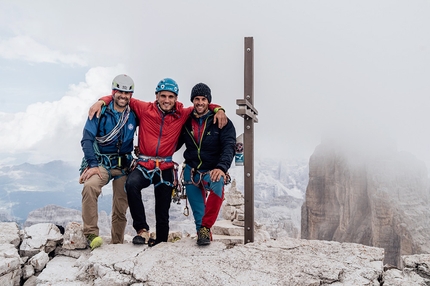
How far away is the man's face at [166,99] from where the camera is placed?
594 cm

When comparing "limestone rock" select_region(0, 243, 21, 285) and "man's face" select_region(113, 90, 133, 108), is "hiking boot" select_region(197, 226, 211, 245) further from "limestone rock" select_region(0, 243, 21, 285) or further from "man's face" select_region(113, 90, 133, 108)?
"limestone rock" select_region(0, 243, 21, 285)

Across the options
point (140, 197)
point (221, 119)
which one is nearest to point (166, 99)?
point (221, 119)

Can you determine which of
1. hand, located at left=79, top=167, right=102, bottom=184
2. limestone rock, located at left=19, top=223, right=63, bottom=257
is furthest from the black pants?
limestone rock, located at left=19, top=223, right=63, bottom=257

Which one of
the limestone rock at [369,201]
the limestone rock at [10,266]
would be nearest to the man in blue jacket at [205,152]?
the limestone rock at [10,266]

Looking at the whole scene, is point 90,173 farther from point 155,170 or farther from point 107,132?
point 155,170

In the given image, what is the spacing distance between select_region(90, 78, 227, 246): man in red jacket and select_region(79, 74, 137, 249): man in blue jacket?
23 centimetres

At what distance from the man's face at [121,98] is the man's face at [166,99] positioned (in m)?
0.59

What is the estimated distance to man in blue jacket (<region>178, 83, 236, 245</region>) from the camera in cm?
593

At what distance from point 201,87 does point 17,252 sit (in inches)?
168

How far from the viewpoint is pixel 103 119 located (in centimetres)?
605

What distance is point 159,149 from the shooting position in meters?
6.00

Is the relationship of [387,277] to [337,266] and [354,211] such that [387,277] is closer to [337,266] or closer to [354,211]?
[337,266]

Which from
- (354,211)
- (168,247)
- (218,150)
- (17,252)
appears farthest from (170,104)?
(354,211)

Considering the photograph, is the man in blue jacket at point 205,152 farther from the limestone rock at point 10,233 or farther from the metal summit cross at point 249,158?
the limestone rock at point 10,233
